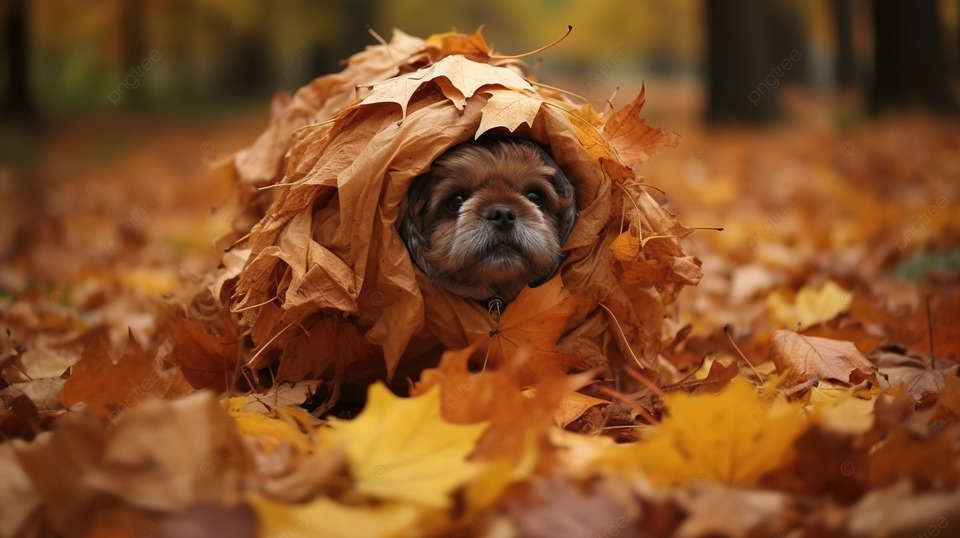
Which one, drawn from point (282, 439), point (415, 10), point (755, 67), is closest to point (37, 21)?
point (415, 10)

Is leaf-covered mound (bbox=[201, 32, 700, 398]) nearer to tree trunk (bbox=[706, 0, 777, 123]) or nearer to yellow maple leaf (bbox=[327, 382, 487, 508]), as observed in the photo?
yellow maple leaf (bbox=[327, 382, 487, 508])

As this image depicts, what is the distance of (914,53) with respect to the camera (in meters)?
11.8

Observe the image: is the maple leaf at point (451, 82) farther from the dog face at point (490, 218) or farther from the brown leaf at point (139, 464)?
the brown leaf at point (139, 464)

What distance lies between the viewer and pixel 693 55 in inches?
1654

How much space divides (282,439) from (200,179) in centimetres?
1022

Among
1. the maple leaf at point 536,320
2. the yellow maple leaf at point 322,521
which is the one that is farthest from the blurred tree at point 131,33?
the yellow maple leaf at point 322,521

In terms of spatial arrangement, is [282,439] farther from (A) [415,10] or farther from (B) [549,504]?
(A) [415,10]

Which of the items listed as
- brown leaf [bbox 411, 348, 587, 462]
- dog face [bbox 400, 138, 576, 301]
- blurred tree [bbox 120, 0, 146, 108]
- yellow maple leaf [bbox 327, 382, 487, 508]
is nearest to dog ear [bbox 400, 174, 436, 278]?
dog face [bbox 400, 138, 576, 301]

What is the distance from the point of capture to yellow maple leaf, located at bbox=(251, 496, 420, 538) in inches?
55.1

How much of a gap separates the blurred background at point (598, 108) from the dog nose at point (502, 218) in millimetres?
657

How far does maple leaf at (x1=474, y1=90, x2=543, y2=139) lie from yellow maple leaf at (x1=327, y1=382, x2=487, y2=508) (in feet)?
3.50

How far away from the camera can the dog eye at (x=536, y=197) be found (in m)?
2.79

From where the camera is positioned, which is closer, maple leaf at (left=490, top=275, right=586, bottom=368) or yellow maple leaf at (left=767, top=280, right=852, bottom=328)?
maple leaf at (left=490, top=275, right=586, bottom=368)

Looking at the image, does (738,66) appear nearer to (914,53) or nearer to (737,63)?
(737,63)
